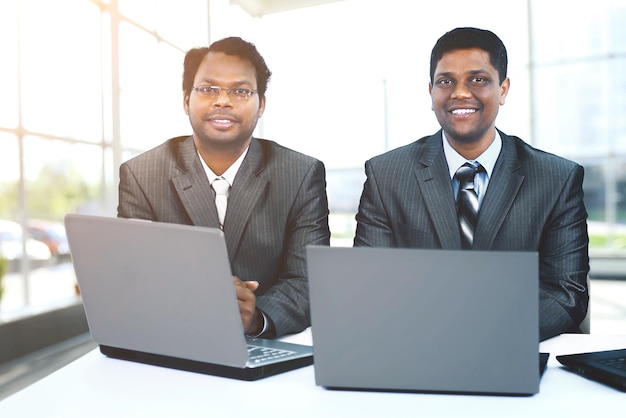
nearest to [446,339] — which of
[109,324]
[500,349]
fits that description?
[500,349]

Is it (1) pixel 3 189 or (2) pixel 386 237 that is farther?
(1) pixel 3 189

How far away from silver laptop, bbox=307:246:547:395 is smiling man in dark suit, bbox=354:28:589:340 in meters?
0.87

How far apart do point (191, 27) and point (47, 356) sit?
2985 mm

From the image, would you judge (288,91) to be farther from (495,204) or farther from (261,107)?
(495,204)

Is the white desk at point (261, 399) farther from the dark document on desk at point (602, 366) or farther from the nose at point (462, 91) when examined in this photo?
the nose at point (462, 91)

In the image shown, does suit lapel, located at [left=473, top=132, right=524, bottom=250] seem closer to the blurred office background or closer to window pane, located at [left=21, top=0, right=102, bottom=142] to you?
the blurred office background

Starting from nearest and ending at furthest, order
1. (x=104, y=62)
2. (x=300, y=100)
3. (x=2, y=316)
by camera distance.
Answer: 1. (x=2, y=316)
2. (x=104, y=62)
3. (x=300, y=100)

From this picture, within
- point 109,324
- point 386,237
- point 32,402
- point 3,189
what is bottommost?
point 32,402

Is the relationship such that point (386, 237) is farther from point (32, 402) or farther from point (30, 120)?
point (30, 120)

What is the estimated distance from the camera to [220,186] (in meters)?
1.94

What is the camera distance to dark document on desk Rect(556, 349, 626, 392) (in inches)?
37.3

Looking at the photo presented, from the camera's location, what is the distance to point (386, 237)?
1.91 meters

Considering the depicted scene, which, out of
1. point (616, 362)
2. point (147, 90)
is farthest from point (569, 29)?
point (616, 362)

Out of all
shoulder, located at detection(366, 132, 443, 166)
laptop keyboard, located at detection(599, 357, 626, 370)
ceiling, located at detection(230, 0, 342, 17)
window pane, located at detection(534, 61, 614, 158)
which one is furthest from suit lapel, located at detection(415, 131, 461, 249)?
window pane, located at detection(534, 61, 614, 158)
